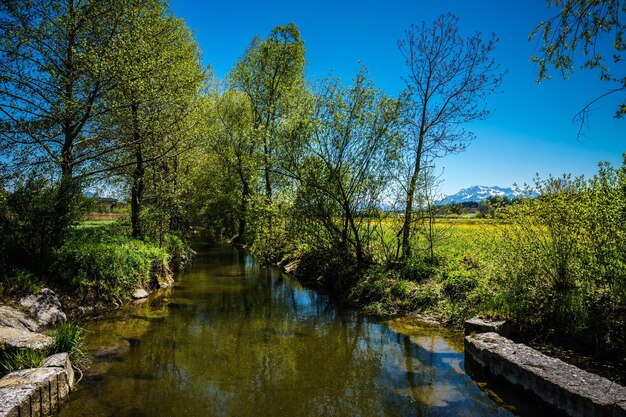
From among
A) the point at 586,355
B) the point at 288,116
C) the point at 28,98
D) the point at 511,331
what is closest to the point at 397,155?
the point at 288,116

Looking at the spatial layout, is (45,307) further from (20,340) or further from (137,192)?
(137,192)

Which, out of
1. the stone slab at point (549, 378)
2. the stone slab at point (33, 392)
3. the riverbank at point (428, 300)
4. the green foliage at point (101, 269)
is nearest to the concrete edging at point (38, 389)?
the stone slab at point (33, 392)

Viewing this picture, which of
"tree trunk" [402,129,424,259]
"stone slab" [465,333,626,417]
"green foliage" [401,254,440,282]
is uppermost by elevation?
"tree trunk" [402,129,424,259]

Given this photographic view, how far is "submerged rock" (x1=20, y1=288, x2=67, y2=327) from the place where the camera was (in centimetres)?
984

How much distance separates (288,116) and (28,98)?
32.0ft

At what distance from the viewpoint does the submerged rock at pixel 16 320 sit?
8.58m

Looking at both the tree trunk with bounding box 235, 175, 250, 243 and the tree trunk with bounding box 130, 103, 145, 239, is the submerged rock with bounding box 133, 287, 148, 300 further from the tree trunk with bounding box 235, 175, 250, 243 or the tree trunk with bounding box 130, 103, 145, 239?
the tree trunk with bounding box 235, 175, 250, 243

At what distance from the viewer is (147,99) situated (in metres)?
14.8

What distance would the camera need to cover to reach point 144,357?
8.89 meters

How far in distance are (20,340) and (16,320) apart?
2240mm

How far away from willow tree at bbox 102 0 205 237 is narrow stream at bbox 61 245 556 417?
7197 mm

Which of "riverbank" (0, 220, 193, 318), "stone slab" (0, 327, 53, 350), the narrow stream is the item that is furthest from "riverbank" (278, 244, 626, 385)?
"stone slab" (0, 327, 53, 350)

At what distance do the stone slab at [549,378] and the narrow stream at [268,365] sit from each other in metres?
0.48

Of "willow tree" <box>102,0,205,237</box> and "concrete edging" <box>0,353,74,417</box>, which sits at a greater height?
"willow tree" <box>102,0,205,237</box>
